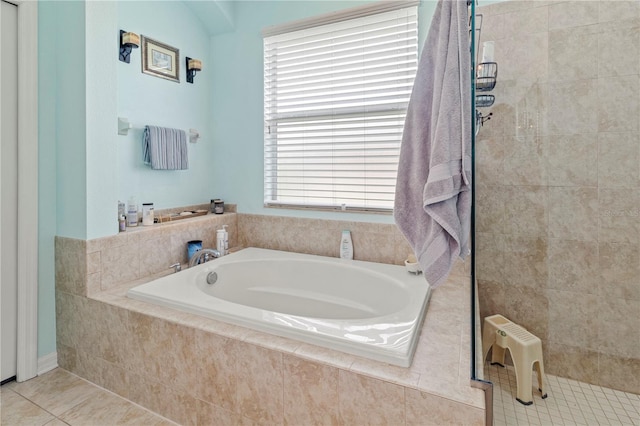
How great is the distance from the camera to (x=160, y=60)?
240 cm

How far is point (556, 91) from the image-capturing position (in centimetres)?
190

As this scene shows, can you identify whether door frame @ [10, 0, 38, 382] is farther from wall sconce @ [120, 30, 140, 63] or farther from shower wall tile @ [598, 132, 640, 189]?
shower wall tile @ [598, 132, 640, 189]

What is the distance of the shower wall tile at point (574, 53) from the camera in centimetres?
181

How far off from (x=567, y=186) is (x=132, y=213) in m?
2.57

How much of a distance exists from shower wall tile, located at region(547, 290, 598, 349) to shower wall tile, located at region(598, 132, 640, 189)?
2.06 feet

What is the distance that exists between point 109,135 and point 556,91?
2485mm

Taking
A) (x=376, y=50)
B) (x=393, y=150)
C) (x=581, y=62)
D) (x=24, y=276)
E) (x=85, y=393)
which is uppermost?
(x=376, y=50)

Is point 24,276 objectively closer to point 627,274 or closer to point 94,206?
point 94,206

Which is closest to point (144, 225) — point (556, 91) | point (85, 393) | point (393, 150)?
point (85, 393)

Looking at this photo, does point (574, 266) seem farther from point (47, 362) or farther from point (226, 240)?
point (47, 362)

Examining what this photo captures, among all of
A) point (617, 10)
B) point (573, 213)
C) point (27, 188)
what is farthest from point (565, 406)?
point (27, 188)

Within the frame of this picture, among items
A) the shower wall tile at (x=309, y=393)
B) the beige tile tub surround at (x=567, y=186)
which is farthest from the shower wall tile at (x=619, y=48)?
the shower wall tile at (x=309, y=393)

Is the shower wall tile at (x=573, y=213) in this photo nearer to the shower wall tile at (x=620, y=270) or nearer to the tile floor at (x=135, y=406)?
the shower wall tile at (x=620, y=270)

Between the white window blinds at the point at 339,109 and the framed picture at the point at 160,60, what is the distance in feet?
2.14
